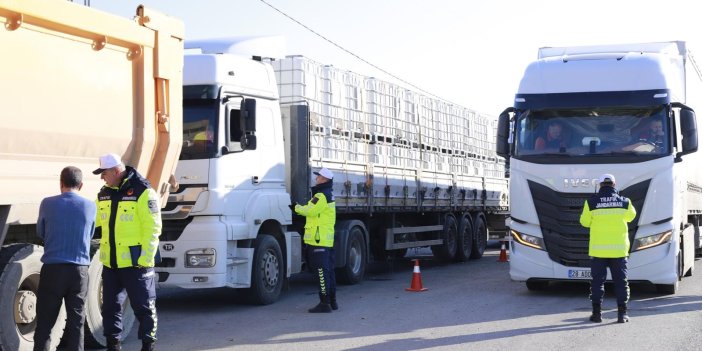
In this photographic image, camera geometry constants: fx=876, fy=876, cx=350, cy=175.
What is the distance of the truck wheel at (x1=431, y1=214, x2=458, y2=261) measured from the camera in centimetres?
1956

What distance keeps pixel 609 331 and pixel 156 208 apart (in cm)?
511

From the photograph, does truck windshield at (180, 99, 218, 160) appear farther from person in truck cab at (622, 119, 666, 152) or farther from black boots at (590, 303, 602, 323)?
person in truck cab at (622, 119, 666, 152)

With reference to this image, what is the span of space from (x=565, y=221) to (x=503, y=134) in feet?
4.96

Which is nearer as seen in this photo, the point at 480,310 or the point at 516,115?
the point at 480,310

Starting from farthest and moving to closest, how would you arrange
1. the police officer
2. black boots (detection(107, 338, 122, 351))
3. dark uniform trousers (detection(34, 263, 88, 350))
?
1. black boots (detection(107, 338, 122, 351))
2. the police officer
3. dark uniform trousers (detection(34, 263, 88, 350))

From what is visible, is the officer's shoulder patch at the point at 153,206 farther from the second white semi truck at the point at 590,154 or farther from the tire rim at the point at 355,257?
the tire rim at the point at 355,257

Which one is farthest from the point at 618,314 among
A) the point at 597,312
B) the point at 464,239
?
the point at 464,239

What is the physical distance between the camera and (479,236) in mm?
21469

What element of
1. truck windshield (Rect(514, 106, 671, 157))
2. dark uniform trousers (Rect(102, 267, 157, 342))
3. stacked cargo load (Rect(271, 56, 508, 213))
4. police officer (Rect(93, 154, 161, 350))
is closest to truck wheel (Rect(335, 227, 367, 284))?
stacked cargo load (Rect(271, 56, 508, 213))

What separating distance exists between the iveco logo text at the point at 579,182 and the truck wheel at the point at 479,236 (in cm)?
900

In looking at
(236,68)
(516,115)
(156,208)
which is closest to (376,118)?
(516,115)

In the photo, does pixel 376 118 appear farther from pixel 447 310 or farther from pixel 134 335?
pixel 134 335

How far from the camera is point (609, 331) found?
952cm

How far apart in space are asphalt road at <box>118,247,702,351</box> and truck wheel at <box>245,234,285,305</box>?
0.50 ft
